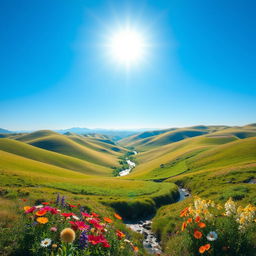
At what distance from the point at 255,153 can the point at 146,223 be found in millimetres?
55652

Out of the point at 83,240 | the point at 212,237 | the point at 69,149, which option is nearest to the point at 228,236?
the point at 212,237

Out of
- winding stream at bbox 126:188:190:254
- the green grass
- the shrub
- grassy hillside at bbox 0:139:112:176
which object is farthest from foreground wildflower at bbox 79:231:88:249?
the green grass

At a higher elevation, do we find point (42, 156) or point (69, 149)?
point (42, 156)

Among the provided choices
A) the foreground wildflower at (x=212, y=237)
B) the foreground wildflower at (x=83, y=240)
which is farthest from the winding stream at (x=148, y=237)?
the foreground wildflower at (x=83, y=240)

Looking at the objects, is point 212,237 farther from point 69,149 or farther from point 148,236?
point 69,149

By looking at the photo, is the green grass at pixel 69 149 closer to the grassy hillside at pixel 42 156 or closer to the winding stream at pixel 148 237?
the grassy hillside at pixel 42 156

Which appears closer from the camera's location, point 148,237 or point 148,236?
point 148,237

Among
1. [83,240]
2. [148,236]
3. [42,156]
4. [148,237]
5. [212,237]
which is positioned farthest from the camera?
[42,156]

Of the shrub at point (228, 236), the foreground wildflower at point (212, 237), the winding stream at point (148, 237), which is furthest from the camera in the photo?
the winding stream at point (148, 237)

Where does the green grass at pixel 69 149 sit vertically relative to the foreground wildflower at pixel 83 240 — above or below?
below

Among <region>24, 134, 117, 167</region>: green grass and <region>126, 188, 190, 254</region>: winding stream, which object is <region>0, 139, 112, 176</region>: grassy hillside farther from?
<region>126, 188, 190, 254</region>: winding stream

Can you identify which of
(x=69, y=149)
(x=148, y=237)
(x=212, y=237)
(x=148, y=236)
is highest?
(x=212, y=237)

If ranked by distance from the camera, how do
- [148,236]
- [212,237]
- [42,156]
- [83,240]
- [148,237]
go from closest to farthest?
1. [83,240]
2. [212,237]
3. [148,237]
4. [148,236]
5. [42,156]

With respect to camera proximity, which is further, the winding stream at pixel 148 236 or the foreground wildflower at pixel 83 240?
the winding stream at pixel 148 236
